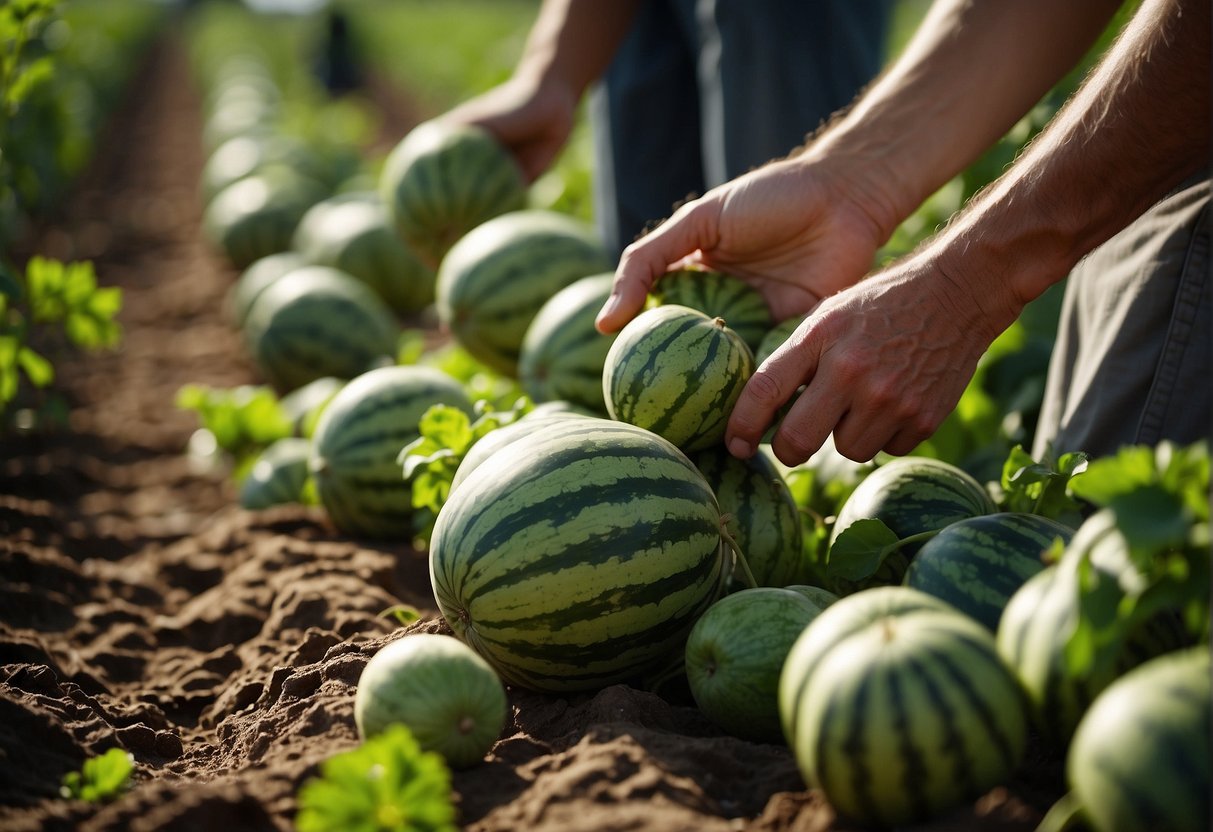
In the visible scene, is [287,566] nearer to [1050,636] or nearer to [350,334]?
[350,334]

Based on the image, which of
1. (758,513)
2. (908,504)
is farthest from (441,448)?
(908,504)

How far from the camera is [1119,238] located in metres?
3.56

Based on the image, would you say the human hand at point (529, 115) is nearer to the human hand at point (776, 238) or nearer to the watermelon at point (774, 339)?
the human hand at point (776, 238)

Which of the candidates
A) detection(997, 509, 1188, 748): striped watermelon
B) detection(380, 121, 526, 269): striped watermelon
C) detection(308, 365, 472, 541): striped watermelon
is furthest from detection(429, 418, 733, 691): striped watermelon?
detection(380, 121, 526, 269): striped watermelon

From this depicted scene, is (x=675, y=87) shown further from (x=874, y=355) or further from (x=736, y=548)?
(x=736, y=548)

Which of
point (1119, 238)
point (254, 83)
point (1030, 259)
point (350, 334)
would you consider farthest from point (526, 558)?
point (254, 83)

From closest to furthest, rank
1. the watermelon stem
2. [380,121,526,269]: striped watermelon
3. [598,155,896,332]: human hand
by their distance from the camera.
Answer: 1. the watermelon stem
2. [598,155,896,332]: human hand
3. [380,121,526,269]: striped watermelon

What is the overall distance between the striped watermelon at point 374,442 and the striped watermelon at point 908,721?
2.36 metres

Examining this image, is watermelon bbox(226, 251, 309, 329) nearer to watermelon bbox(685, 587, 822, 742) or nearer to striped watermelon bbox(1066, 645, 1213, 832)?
watermelon bbox(685, 587, 822, 742)

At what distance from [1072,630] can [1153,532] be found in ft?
0.89

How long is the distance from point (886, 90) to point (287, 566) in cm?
250

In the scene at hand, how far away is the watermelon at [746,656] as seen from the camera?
247 centimetres

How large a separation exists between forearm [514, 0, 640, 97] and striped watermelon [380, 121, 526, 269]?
0.46m

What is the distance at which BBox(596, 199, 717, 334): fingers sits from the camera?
11.2 feet
